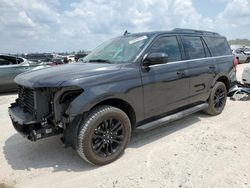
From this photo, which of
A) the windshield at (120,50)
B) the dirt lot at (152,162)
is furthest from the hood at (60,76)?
the dirt lot at (152,162)

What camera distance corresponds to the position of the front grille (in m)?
3.71

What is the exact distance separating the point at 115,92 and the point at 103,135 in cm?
65

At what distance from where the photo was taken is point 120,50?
4555 millimetres

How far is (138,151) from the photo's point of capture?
13.8ft

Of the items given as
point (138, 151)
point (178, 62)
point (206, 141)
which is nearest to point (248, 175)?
point (206, 141)

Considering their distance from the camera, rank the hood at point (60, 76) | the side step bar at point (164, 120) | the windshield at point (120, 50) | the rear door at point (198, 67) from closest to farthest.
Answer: the hood at point (60, 76)
the side step bar at point (164, 120)
the windshield at point (120, 50)
the rear door at point (198, 67)

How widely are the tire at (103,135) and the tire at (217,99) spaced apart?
2.54 metres

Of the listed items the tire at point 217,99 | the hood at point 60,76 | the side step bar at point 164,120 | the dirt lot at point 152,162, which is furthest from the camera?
the tire at point 217,99

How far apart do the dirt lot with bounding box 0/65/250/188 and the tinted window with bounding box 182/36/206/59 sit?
145 centimetres

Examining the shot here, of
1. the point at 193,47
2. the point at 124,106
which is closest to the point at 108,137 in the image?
the point at 124,106

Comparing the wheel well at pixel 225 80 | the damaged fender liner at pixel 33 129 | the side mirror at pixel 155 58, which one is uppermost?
the side mirror at pixel 155 58

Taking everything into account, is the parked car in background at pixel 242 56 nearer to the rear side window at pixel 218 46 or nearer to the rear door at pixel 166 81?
the rear side window at pixel 218 46

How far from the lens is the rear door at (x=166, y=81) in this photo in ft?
13.9

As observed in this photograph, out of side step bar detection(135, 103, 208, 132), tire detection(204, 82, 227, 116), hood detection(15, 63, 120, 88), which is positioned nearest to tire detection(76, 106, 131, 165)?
side step bar detection(135, 103, 208, 132)
